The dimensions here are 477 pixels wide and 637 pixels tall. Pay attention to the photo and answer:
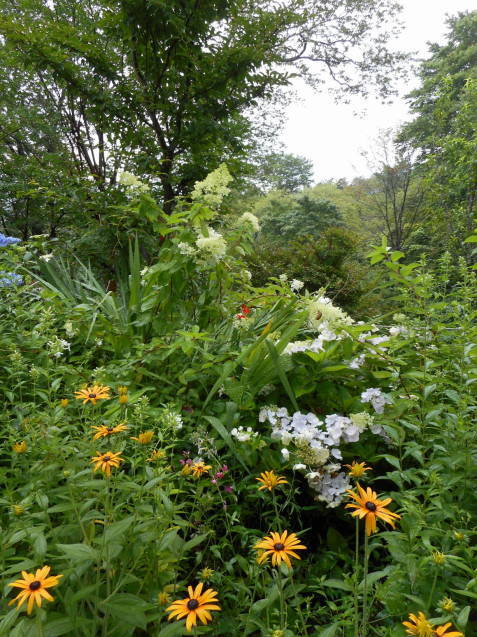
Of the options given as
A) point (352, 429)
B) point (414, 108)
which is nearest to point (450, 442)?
Answer: point (352, 429)

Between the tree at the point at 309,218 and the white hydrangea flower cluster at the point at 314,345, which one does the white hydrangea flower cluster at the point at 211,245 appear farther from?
the tree at the point at 309,218

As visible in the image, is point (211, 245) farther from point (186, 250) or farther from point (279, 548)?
point (279, 548)

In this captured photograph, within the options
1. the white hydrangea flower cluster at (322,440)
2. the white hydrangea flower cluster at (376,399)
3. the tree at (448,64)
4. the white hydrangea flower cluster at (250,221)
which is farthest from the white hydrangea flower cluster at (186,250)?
the tree at (448,64)

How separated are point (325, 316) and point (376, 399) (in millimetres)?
382

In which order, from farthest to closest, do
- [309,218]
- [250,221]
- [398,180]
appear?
[309,218], [398,180], [250,221]

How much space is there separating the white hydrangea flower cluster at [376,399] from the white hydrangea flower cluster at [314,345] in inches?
8.9

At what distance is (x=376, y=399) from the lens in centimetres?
132

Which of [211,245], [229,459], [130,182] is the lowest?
[229,459]

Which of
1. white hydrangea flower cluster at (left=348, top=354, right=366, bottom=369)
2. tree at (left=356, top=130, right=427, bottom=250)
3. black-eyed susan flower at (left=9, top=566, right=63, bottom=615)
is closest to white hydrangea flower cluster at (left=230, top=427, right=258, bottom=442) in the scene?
white hydrangea flower cluster at (left=348, top=354, right=366, bottom=369)

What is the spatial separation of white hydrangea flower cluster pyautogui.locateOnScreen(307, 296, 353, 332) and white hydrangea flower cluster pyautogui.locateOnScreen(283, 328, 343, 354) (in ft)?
0.09

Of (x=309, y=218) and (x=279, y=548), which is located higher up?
(x=309, y=218)

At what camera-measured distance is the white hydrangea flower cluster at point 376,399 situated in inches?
51.6

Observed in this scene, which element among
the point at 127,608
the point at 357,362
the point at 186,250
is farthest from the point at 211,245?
the point at 127,608

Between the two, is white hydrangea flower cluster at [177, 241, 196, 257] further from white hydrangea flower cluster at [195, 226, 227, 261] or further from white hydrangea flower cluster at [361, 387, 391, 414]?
white hydrangea flower cluster at [361, 387, 391, 414]
